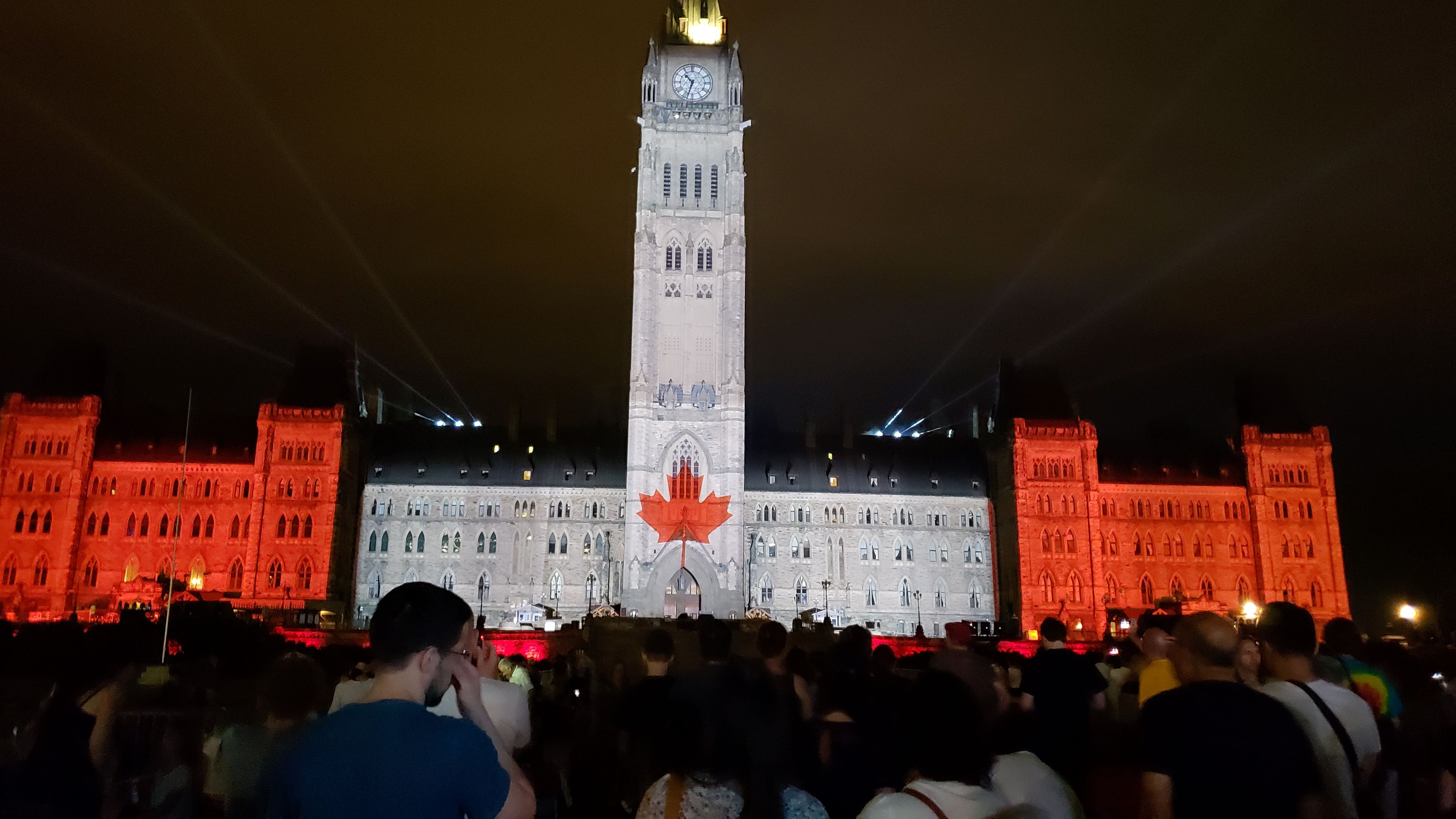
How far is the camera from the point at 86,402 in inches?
2953

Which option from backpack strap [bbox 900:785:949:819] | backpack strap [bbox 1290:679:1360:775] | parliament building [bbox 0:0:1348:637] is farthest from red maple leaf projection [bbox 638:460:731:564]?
backpack strap [bbox 900:785:949:819]

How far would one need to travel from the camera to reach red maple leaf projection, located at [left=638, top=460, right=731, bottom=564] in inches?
2581

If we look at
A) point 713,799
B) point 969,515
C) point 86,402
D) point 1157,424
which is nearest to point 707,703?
point 713,799

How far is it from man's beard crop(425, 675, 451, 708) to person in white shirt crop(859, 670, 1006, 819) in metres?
2.00

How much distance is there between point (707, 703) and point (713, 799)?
0.46m

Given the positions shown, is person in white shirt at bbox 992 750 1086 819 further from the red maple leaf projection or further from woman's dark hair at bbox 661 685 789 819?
the red maple leaf projection

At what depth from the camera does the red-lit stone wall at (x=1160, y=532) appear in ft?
247

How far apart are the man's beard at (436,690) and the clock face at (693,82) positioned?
229 feet

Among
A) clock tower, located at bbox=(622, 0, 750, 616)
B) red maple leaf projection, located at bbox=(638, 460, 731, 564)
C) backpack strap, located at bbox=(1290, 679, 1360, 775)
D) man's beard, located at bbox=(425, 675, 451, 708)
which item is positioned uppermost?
clock tower, located at bbox=(622, 0, 750, 616)

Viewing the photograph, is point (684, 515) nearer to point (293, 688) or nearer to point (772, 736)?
point (293, 688)

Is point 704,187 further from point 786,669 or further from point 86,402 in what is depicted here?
point 786,669

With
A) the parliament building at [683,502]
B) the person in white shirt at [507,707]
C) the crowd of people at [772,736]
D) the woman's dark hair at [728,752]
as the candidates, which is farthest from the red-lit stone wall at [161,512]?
the woman's dark hair at [728,752]

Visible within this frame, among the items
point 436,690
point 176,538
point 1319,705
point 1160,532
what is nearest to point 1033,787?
point 1319,705

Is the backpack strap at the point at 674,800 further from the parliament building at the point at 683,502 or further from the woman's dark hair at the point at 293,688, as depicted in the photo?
the parliament building at the point at 683,502
